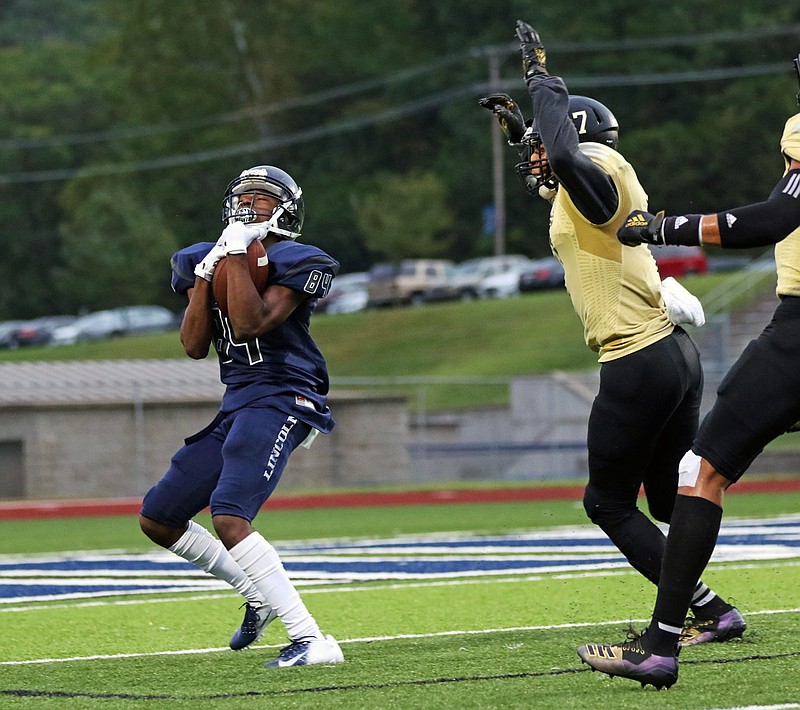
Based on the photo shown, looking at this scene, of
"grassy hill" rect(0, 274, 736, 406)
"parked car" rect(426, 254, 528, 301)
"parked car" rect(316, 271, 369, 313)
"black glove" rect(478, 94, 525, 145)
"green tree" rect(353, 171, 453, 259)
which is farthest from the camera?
"green tree" rect(353, 171, 453, 259)

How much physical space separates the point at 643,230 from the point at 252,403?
1721mm

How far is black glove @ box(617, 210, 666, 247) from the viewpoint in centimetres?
495

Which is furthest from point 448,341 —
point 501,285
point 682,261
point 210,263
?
point 210,263

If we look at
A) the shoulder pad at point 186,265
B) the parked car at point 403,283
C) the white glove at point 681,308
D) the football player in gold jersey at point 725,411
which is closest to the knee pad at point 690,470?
the football player in gold jersey at point 725,411

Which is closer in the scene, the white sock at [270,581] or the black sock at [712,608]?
the white sock at [270,581]

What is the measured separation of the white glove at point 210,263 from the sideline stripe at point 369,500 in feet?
42.8

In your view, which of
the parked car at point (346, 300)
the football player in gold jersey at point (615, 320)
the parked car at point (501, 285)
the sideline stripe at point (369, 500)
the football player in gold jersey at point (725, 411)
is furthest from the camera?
the parked car at point (346, 300)

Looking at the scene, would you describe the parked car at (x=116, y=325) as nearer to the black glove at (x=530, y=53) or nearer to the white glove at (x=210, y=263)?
the white glove at (x=210, y=263)

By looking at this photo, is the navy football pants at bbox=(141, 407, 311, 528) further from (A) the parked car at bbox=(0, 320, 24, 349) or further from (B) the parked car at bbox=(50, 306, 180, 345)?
(A) the parked car at bbox=(0, 320, 24, 349)

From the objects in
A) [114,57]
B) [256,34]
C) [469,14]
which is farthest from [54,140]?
[469,14]

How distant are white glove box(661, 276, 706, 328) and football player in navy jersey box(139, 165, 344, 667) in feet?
4.09

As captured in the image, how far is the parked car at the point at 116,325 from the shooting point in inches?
1932

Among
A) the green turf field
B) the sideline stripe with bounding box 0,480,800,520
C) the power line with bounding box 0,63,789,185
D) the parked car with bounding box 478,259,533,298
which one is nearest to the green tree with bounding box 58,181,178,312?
the power line with bounding box 0,63,789,185

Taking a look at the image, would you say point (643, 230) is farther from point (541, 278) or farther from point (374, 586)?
point (541, 278)
